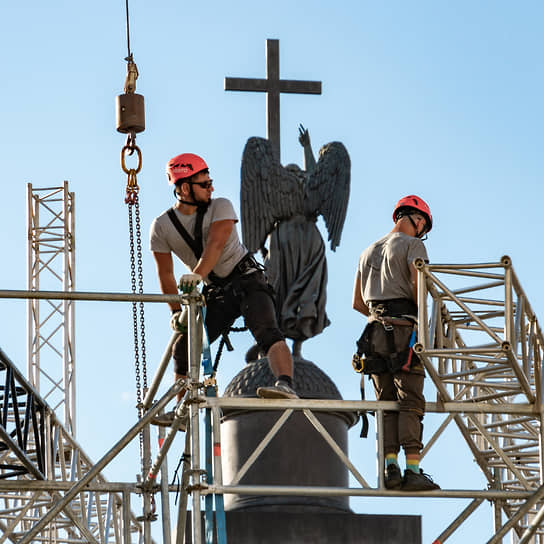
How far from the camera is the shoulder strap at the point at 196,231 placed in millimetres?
13391

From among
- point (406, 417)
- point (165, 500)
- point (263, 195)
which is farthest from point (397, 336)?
point (263, 195)

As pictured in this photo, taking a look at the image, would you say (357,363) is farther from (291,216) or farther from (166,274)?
(291,216)

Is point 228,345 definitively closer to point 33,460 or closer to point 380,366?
point 380,366

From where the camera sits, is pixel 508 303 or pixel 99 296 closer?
pixel 99 296

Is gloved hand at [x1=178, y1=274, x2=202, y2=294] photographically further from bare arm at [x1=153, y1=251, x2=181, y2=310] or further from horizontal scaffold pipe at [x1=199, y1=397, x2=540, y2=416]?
bare arm at [x1=153, y1=251, x2=181, y2=310]

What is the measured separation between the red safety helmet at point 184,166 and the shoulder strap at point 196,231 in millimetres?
278

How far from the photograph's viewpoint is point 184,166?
44.1 feet

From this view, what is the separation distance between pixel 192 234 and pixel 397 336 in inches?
71.1

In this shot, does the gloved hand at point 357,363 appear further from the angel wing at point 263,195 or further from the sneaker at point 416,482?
the angel wing at point 263,195

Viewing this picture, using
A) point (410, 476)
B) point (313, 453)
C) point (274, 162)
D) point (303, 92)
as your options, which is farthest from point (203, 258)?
point (303, 92)

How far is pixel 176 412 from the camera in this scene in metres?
12.8

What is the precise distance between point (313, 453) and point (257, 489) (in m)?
5.13

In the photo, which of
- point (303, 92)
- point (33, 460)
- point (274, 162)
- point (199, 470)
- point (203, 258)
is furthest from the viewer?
point (303, 92)

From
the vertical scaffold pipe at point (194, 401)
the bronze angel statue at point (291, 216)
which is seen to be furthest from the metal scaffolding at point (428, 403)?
the bronze angel statue at point (291, 216)
